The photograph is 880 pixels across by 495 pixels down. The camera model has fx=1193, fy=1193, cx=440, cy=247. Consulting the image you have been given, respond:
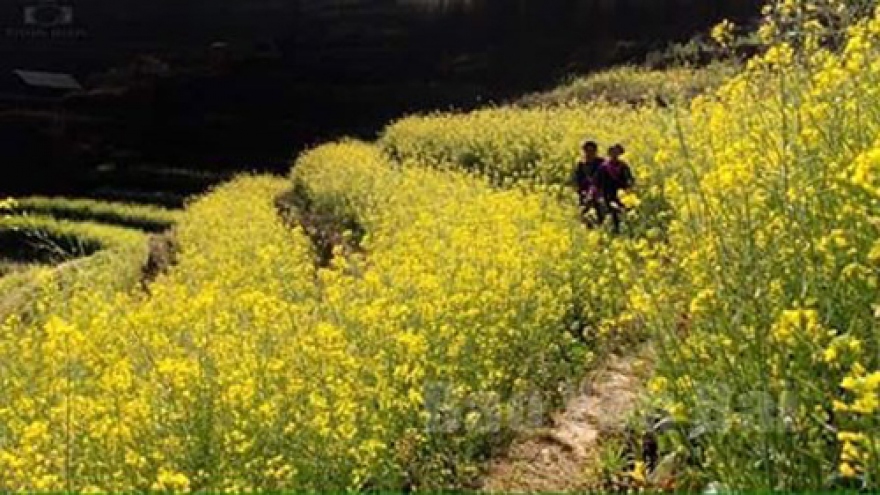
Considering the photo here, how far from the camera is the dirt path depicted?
16.4 ft

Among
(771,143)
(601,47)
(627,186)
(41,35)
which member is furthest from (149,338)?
(41,35)

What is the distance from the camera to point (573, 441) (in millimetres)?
5398

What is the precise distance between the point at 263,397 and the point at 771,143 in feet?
7.16

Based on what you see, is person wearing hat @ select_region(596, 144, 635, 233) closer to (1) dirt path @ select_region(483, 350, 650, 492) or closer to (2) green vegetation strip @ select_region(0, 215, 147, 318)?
(1) dirt path @ select_region(483, 350, 650, 492)

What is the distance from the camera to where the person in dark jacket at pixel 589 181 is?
28.9 feet

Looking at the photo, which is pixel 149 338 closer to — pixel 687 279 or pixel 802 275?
pixel 687 279

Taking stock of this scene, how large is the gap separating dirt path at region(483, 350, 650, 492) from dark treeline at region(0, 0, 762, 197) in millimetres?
22482

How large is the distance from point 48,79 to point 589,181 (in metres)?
24.5

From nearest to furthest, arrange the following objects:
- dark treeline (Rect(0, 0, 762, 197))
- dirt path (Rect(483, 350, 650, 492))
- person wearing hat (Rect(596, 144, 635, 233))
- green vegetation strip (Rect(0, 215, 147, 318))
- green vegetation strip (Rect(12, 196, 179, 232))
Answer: dirt path (Rect(483, 350, 650, 492)) → green vegetation strip (Rect(0, 215, 147, 318)) → person wearing hat (Rect(596, 144, 635, 233)) → green vegetation strip (Rect(12, 196, 179, 232)) → dark treeline (Rect(0, 0, 762, 197))

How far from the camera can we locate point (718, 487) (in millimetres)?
3561

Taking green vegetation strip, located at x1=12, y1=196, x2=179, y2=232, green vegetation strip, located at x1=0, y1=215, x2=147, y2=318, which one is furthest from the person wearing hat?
green vegetation strip, located at x1=12, y1=196, x2=179, y2=232

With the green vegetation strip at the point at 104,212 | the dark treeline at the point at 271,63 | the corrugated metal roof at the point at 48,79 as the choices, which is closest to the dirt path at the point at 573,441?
the green vegetation strip at the point at 104,212

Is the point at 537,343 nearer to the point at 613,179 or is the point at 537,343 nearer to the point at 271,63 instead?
the point at 613,179

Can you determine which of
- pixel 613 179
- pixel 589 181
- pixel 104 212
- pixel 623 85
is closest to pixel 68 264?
pixel 589 181
